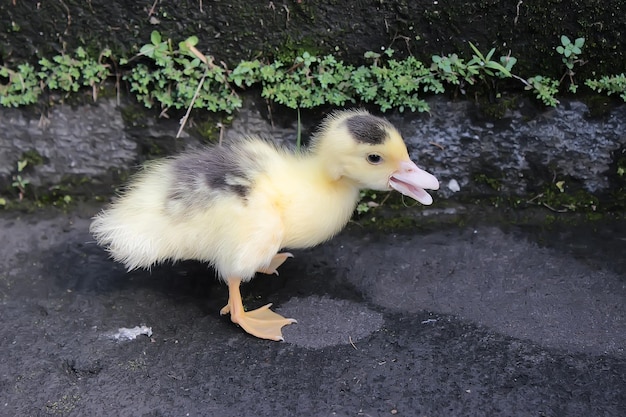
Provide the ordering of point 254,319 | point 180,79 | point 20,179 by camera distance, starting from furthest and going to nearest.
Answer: point 20,179 < point 180,79 < point 254,319

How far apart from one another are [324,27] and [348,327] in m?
1.44

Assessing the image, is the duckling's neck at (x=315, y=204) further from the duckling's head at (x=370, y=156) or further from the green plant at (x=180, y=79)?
the green plant at (x=180, y=79)

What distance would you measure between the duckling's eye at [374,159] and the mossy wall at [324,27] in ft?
2.79

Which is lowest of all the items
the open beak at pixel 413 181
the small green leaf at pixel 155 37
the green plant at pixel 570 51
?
the open beak at pixel 413 181

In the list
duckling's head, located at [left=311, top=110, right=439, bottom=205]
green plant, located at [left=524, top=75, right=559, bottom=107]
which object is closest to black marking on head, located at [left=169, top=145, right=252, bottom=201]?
duckling's head, located at [left=311, top=110, right=439, bottom=205]

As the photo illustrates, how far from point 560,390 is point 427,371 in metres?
0.47

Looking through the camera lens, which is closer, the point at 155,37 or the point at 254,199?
the point at 254,199

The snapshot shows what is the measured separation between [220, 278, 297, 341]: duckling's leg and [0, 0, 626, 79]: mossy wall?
48.1 inches

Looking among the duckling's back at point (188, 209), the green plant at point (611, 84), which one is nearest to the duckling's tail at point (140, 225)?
the duckling's back at point (188, 209)

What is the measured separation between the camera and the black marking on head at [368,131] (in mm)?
2621

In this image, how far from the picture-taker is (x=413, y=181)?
2676mm

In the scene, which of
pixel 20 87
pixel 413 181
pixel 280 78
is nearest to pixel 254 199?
pixel 413 181

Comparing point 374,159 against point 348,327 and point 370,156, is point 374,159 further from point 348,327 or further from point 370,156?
point 348,327

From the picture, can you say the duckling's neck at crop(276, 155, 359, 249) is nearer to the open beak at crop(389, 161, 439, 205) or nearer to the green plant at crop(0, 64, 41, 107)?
the open beak at crop(389, 161, 439, 205)
